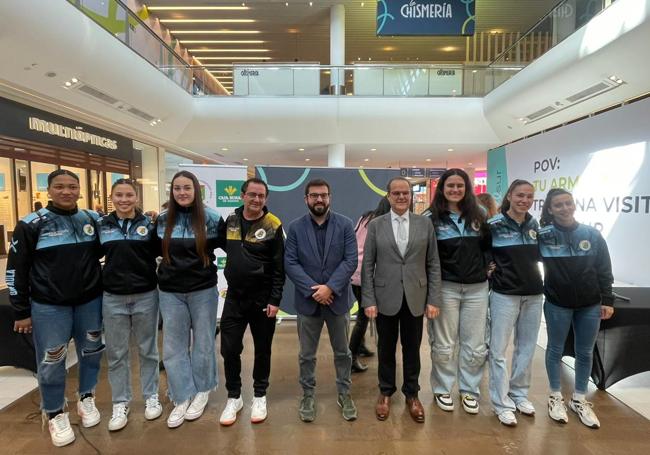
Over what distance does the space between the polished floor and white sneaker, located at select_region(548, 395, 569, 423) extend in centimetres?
5

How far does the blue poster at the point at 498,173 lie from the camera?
335 inches

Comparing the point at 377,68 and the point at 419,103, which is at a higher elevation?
the point at 377,68

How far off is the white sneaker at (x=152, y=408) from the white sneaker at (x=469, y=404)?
2.27 metres

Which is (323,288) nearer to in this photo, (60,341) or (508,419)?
(508,419)

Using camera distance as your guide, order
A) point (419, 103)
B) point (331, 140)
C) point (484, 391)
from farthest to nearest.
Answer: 1. point (331, 140)
2. point (419, 103)
3. point (484, 391)

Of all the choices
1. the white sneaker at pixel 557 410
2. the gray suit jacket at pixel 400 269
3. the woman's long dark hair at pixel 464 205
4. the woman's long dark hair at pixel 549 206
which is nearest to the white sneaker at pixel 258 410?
the gray suit jacket at pixel 400 269

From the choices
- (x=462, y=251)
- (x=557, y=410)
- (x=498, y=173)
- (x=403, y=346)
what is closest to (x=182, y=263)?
(x=403, y=346)

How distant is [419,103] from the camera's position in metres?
10.4

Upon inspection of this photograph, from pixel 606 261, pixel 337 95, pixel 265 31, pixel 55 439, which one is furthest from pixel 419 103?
pixel 55 439

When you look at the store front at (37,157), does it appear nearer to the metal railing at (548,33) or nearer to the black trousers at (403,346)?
the black trousers at (403,346)

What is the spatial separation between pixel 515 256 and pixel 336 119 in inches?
348

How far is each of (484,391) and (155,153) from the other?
1119 cm

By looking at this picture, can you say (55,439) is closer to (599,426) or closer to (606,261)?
(599,426)

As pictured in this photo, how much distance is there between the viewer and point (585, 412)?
265cm
